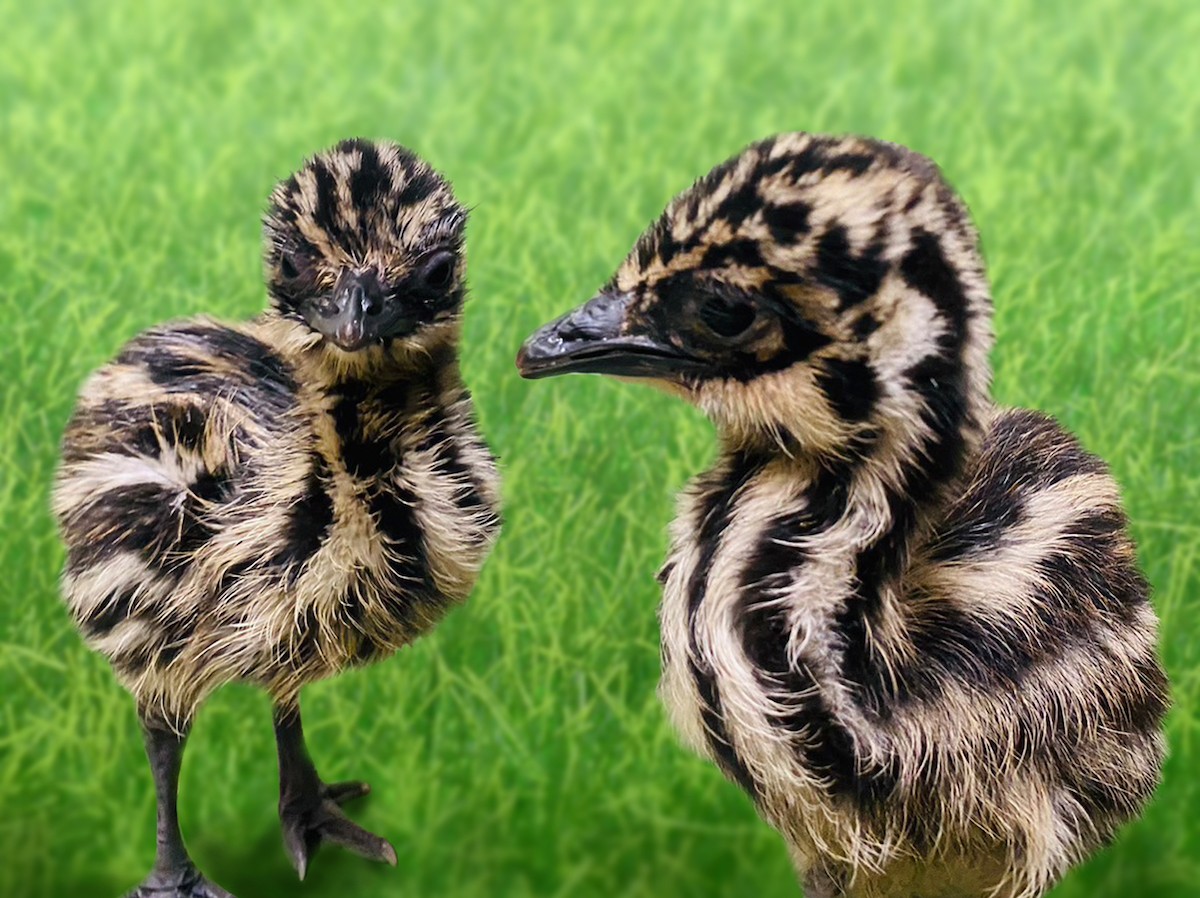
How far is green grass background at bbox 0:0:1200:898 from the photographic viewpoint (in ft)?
5.81

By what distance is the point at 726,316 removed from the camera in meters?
1.15

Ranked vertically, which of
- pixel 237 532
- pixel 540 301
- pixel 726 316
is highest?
pixel 726 316

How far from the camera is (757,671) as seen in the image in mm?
1180

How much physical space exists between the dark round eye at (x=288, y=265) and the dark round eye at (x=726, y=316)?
0.44m

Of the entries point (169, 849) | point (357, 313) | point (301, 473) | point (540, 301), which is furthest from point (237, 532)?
point (540, 301)

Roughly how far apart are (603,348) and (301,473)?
0.37m

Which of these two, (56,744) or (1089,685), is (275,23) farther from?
(1089,685)

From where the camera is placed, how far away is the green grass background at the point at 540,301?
177 centimetres

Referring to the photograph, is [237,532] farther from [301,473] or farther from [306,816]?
[306,816]

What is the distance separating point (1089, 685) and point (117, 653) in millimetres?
988

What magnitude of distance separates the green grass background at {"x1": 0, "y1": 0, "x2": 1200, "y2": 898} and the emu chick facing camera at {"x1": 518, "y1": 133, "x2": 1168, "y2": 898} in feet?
1.72

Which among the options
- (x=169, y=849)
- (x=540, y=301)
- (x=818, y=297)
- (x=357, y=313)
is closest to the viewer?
(x=818, y=297)

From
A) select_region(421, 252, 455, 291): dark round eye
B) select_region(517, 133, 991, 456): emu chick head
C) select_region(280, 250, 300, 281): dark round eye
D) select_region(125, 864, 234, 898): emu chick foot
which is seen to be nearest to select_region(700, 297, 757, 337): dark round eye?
select_region(517, 133, 991, 456): emu chick head

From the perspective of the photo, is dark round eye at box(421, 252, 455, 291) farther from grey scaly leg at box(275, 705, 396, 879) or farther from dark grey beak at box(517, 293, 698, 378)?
grey scaly leg at box(275, 705, 396, 879)
